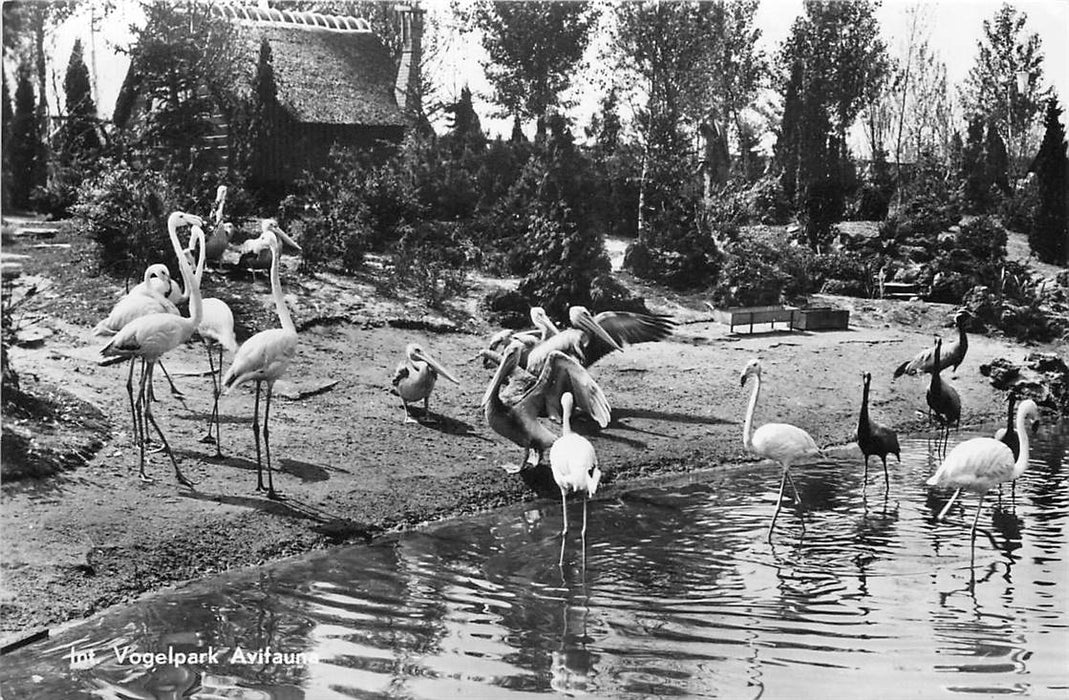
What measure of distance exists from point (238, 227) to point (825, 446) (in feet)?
15.9

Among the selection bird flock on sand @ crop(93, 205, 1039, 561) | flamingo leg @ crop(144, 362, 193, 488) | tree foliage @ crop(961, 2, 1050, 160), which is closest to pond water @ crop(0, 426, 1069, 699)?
bird flock on sand @ crop(93, 205, 1039, 561)

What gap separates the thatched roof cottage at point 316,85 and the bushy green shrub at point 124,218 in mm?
430

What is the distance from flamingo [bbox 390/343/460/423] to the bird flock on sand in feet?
0.03

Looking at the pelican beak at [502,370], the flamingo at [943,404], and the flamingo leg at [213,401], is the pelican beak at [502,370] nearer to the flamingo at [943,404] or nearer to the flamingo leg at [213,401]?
the flamingo leg at [213,401]

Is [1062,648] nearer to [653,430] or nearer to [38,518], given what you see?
[653,430]

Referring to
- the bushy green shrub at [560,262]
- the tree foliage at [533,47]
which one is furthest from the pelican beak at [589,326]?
the tree foliage at [533,47]

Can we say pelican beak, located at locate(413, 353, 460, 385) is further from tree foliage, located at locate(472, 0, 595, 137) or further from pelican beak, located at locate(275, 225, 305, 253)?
tree foliage, located at locate(472, 0, 595, 137)

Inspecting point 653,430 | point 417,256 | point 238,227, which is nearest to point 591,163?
point 417,256

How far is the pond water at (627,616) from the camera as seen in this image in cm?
552

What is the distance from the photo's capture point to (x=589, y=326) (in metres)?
9.52

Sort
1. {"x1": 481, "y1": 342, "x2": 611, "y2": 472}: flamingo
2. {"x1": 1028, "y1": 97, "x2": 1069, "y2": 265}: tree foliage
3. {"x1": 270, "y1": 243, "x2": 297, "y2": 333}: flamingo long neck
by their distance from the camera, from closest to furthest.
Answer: {"x1": 270, "y1": 243, "x2": 297, "y2": 333}: flamingo long neck, {"x1": 481, "y1": 342, "x2": 611, "y2": 472}: flamingo, {"x1": 1028, "y1": 97, "x2": 1069, "y2": 265}: tree foliage

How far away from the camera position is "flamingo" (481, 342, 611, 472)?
28.8 ft

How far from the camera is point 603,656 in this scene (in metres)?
5.74

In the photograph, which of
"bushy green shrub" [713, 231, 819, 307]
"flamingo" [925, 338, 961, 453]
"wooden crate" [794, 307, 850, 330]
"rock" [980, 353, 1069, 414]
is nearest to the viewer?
"flamingo" [925, 338, 961, 453]
